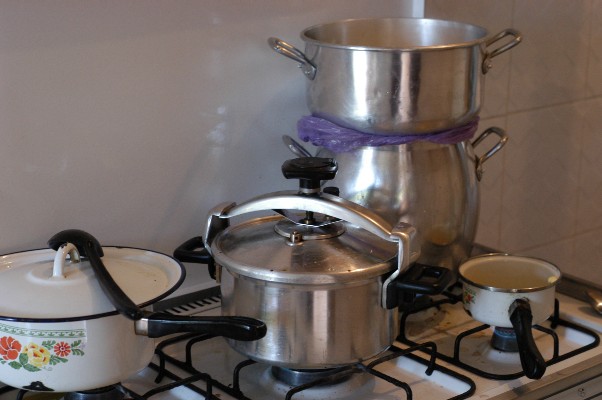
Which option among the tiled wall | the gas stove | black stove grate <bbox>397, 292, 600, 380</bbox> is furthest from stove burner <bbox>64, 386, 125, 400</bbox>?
the tiled wall

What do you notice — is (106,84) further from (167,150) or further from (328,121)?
(328,121)

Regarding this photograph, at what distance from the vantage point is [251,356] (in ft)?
3.18

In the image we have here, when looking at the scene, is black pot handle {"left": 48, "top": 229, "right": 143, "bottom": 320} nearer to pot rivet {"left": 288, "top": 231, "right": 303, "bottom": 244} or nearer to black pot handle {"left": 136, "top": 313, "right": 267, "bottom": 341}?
black pot handle {"left": 136, "top": 313, "right": 267, "bottom": 341}

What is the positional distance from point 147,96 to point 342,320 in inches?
16.0

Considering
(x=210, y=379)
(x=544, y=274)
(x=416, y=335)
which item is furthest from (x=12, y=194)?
(x=544, y=274)

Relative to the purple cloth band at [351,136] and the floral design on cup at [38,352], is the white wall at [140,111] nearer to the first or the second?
the purple cloth band at [351,136]

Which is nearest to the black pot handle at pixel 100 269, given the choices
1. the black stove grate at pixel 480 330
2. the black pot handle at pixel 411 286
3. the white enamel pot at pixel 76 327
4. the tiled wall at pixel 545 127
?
the white enamel pot at pixel 76 327

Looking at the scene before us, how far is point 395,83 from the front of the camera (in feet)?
3.53

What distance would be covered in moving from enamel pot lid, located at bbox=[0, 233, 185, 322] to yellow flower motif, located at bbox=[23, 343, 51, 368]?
30 mm

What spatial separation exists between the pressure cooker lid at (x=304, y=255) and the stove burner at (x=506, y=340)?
0.74 ft

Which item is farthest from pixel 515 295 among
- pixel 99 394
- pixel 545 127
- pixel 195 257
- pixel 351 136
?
pixel 545 127

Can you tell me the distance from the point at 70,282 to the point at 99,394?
136mm

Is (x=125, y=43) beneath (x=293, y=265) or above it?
above

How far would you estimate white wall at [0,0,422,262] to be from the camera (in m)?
1.07
